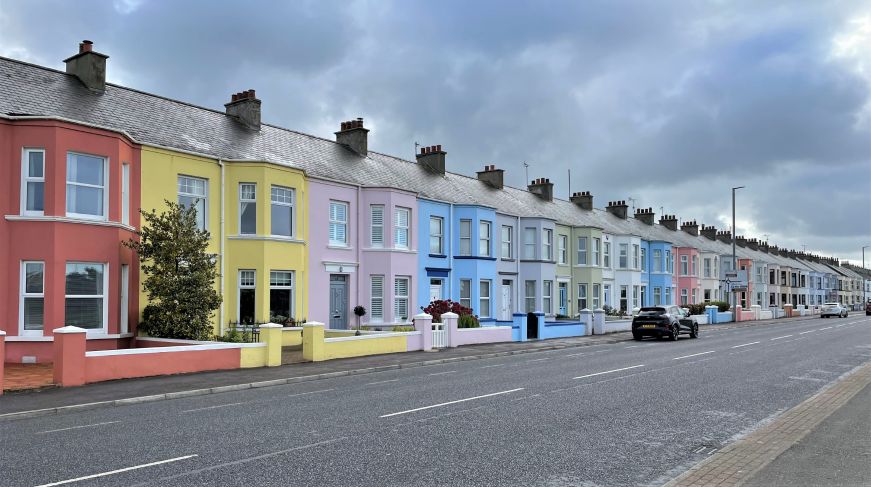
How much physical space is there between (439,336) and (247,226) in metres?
8.01

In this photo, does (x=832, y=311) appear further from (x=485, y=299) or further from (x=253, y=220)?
(x=253, y=220)

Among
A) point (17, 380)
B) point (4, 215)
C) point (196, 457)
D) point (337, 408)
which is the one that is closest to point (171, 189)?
point (4, 215)

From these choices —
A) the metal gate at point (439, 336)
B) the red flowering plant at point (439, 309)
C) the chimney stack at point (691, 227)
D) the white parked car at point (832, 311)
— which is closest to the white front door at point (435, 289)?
the red flowering plant at point (439, 309)

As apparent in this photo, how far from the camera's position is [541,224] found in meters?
38.7

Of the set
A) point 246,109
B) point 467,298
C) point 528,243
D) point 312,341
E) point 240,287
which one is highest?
point 246,109

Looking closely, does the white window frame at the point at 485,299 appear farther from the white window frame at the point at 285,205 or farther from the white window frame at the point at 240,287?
the white window frame at the point at 240,287

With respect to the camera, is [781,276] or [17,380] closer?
[17,380]

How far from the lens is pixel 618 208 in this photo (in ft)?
191

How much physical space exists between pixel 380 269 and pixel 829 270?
371ft

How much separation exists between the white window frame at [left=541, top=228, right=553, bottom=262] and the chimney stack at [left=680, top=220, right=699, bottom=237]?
38029mm

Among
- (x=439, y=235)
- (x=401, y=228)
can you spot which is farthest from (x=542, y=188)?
(x=401, y=228)

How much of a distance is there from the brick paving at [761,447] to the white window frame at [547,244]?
84.3ft

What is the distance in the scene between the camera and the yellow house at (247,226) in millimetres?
23203

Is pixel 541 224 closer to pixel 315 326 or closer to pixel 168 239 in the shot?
pixel 315 326
